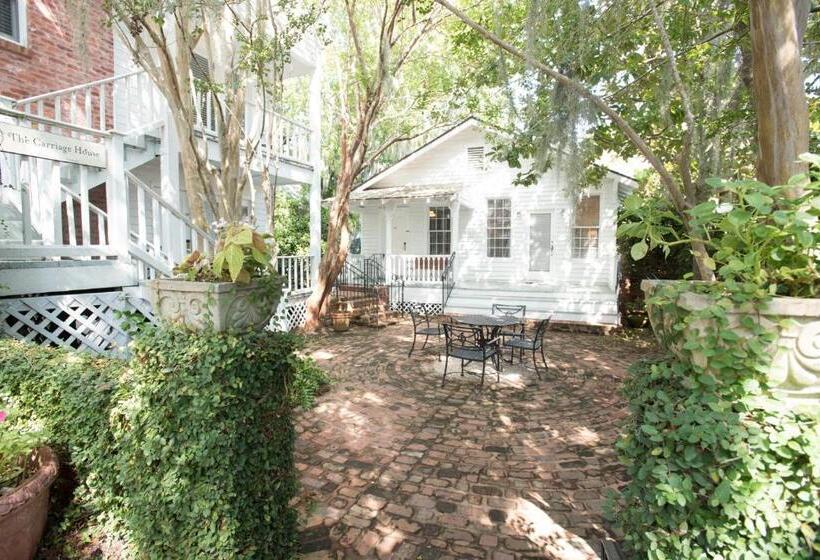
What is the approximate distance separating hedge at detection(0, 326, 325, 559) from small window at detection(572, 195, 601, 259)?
11.6 m

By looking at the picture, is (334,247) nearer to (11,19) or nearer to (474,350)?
(474,350)

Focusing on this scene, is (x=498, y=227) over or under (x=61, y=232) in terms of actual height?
over

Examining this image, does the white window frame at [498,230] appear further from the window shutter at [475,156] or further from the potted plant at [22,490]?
the potted plant at [22,490]

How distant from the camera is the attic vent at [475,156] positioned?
45.2 feet

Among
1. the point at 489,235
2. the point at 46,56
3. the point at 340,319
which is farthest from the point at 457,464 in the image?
the point at 489,235

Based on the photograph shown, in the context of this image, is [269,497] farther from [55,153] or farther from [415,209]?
[415,209]

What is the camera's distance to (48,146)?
4.16 meters

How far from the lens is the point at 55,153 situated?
4.20 m

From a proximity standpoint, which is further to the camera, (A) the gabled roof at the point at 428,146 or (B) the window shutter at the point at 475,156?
(B) the window shutter at the point at 475,156

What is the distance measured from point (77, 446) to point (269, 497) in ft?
4.66

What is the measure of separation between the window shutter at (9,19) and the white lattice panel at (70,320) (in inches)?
217

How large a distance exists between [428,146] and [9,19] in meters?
10.3

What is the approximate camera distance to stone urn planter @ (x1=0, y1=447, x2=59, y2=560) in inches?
90.0

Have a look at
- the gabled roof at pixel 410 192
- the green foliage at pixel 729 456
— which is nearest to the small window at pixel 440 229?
the gabled roof at pixel 410 192
